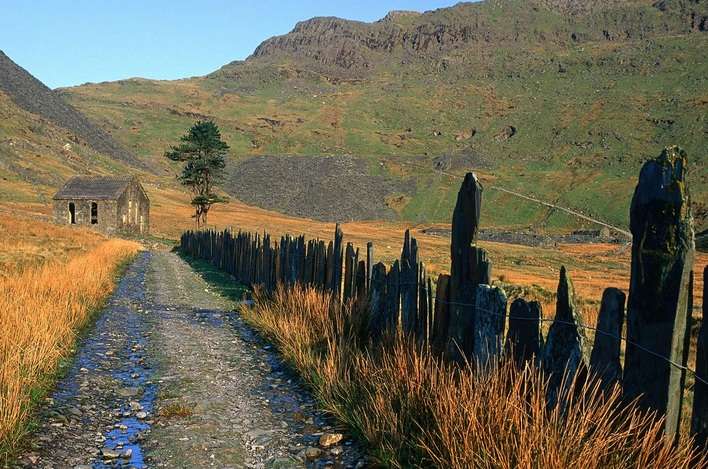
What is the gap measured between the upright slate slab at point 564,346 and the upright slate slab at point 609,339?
114 mm

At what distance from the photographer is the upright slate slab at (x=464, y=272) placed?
15.5 ft

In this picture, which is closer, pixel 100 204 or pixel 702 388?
pixel 702 388

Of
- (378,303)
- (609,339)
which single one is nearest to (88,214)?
(378,303)

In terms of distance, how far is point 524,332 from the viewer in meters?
3.99

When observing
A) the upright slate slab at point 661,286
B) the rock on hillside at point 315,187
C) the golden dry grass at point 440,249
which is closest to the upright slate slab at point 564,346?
the upright slate slab at point 661,286

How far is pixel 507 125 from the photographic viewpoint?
112 m

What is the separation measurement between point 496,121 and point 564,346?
119258 mm

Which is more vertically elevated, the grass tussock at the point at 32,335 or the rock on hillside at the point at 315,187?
the rock on hillside at the point at 315,187

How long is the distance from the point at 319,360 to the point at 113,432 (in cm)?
207

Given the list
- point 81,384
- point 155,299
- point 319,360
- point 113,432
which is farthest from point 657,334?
point 155,299

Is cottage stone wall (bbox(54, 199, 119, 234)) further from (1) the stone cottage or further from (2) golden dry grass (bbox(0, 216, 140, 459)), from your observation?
(2) golden dry grass (bbox(0, 216, 140, 459))

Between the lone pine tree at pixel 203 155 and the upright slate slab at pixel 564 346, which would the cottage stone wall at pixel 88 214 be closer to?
the lone pine tree at pixel 203 155

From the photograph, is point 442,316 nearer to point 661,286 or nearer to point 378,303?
point 378,303

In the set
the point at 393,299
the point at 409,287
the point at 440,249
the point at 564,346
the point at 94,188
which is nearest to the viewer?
the point at 564,346
